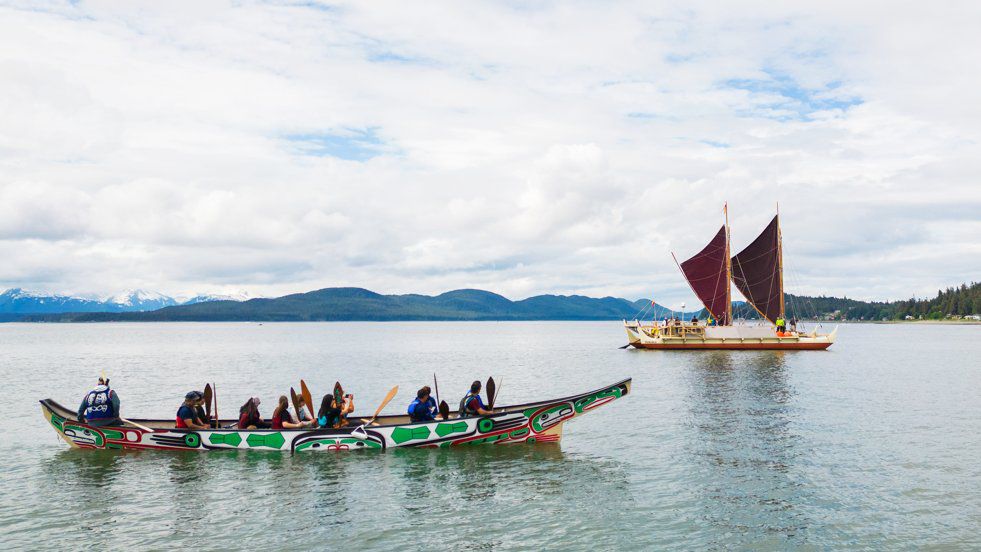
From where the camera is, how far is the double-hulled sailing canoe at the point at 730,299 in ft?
291

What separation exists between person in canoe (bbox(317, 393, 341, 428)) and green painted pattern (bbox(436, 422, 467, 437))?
11.9 ft

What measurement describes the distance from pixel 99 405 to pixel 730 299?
82.8 meters

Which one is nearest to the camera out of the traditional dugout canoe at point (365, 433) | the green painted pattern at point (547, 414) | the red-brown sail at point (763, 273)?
the traditional dugout canoe at point (365, 433)

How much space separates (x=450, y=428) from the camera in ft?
80.8

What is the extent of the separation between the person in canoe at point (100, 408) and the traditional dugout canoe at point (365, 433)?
Answer: 0.90 feet

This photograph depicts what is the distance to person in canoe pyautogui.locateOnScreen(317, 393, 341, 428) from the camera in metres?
24.7

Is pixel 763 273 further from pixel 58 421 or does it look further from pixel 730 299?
pixel 58 421

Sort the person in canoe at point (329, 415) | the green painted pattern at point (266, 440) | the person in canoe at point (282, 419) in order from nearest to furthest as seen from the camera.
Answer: the green painted pattern at point (266, 440) < the person in canoe at point (282, 419) < the person in canoe at point (329, 415)

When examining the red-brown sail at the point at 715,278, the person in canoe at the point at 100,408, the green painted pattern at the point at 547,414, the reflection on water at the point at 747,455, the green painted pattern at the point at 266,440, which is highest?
the red-brown sail at the point at 715,278

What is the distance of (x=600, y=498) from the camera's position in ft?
63.2

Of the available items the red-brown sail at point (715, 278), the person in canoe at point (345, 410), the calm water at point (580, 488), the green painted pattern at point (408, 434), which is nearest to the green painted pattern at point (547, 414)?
the calm water at point (580, 488)

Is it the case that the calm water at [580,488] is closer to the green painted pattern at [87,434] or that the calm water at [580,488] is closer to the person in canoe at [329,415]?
the green painted pattern at [87,434]

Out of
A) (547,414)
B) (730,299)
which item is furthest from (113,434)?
(730,299)

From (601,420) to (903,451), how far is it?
12005 millimetres
